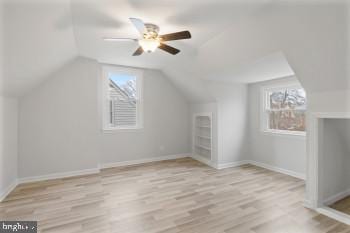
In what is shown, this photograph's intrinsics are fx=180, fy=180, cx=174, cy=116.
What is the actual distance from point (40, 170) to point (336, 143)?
195 inches

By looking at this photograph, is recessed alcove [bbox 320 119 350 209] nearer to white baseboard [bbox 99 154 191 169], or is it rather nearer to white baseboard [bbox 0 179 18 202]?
white baseboard [bbox 99 154 191 169]

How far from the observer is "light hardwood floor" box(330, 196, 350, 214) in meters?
2.33

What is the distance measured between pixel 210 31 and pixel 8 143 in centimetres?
357

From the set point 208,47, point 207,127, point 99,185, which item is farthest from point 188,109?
point 99,185

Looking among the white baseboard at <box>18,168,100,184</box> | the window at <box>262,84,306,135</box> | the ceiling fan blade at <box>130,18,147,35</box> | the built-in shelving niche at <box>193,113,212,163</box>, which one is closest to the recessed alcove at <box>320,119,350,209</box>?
the window at <box>262,84,306,135</box>

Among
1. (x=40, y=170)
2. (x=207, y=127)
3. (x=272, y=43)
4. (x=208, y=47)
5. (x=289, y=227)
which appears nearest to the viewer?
(x=289, y=227)

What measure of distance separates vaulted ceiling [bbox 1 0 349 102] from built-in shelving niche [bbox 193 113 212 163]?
2029 millimetres

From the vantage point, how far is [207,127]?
474 cm

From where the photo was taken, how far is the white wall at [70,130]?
131 inches

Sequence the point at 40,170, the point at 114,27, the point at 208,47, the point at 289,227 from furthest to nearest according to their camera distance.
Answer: the point at 40,170 → the point at 208,47 → the point at 114,27 → the point at 289,227

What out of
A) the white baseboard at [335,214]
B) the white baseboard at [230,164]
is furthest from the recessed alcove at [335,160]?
the white baseboard at [230,164]

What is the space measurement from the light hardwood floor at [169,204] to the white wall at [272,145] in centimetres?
31

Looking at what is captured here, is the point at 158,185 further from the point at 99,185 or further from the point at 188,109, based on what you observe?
the point at 188,109

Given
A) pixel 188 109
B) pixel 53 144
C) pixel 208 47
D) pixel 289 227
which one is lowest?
pixel 289 227
